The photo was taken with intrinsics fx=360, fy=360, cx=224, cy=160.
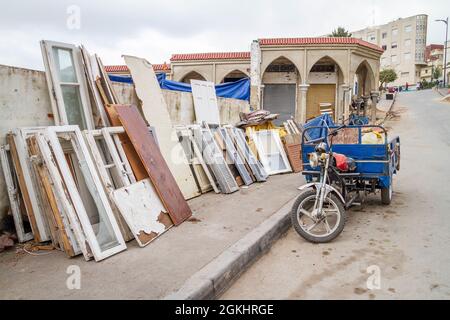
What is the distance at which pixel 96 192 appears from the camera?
436 cm

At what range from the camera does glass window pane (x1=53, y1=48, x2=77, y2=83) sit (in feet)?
16.9

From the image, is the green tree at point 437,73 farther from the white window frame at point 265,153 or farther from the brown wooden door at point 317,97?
the white window frame at point 265,153

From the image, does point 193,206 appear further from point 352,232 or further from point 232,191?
point 352,232

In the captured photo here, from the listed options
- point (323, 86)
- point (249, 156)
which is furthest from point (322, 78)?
point (249, 156)

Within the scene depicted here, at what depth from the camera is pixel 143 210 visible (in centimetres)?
475

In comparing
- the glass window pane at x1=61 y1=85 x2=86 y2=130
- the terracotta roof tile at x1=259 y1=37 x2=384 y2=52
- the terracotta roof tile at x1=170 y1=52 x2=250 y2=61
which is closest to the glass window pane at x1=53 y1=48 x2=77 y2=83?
the glass window pane at x1=61 y1=85 x2=86 y2=130

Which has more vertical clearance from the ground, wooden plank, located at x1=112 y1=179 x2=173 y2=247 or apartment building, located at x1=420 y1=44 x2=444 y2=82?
apartment building, located at x1=420 y1=44 x2=444 y2=82

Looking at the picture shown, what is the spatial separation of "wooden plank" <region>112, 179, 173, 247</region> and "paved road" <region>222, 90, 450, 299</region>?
1400mm

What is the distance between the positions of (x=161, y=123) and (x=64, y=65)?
218 centimetres

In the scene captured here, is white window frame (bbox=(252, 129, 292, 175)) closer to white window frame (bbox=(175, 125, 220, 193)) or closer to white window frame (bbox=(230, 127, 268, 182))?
white window frame (bbox=(230, 127, 268, 182))

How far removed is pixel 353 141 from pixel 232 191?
256 centimetres

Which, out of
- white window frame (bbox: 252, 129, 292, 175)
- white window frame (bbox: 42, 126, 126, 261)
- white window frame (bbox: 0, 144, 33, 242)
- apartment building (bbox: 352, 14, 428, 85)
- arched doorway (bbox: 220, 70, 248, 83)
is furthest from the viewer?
apartment building (bbox: 352, 14, 428, 85)

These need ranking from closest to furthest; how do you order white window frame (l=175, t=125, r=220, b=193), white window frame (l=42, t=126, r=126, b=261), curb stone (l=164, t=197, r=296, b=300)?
curb stone (l=164, t=197, r=296, b=300)
white window frame (l=42, t=126, r=126, b=261)
white window frame (l=175, t=125, r=220, b=193)
